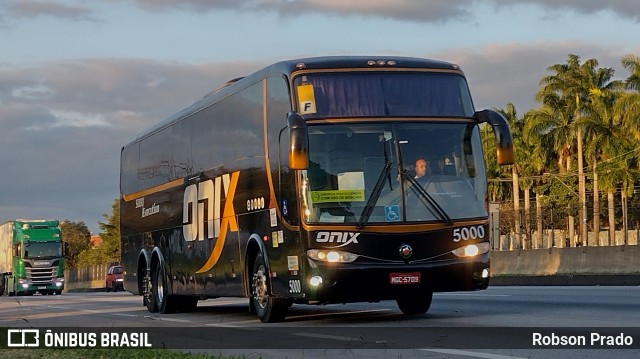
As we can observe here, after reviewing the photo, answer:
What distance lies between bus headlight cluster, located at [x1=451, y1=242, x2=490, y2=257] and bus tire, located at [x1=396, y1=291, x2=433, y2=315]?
199cm

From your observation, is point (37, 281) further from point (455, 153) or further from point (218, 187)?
point (455, 153)

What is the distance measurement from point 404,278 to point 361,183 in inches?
52.1

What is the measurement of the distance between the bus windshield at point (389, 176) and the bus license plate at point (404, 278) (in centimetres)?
69

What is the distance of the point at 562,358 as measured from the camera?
11156 millimetres

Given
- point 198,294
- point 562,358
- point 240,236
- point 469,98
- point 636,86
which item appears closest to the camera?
point 562,358

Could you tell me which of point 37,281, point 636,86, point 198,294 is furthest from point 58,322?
point 636,86

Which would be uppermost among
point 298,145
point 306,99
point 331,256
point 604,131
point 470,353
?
point 604,131

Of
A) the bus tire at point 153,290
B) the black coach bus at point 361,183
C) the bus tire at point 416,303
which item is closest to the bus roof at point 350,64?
the black coach bus at point 361,183

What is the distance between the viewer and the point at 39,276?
62.2m

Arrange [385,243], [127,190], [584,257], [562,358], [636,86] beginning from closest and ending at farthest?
[562,358] → [385,243] → [127,190] → [584,257] → [636,86]

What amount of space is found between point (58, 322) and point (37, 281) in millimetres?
41914

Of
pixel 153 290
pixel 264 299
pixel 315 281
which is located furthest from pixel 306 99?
pixel 153 290

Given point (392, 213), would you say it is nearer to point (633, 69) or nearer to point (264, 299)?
point (264, 299)

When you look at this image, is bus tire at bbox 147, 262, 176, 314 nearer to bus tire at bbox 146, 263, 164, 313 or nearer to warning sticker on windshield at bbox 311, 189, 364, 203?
bus tire at bbox 146, 263, 164, 313
